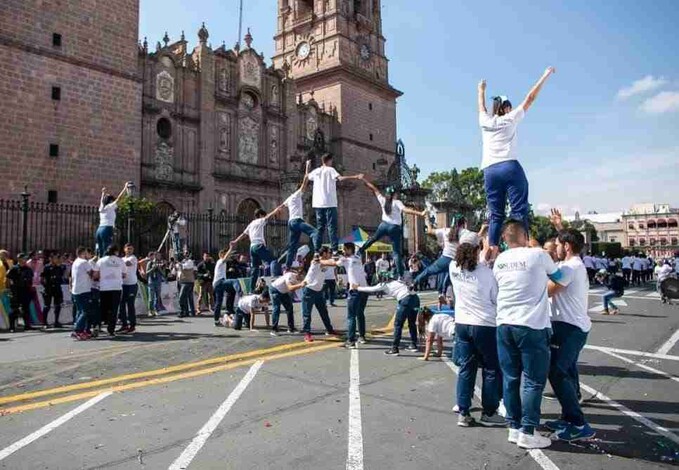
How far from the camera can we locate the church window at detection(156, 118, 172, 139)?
2750 cm

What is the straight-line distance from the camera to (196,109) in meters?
29.1

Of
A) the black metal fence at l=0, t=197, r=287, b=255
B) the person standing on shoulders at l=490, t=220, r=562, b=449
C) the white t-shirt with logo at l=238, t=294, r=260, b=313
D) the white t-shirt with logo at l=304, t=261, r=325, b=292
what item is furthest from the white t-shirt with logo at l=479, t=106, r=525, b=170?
the black metal fence at l=0, t=197, r=287, b=255

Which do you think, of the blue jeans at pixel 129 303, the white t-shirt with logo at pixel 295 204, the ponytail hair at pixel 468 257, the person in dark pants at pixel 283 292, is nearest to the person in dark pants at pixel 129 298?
the blue jeans at pixel 129 303

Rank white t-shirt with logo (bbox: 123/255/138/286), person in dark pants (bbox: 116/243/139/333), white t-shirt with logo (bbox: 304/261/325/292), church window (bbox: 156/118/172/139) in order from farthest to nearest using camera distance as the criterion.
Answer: church window (bbox: 156/118/172/139), white t-shirt with logo (bbox: 123/255/138/286), person in dark pants (bbox: 116/243/139/333), white t-shirt with logo (bbox: 304/261/325/292)

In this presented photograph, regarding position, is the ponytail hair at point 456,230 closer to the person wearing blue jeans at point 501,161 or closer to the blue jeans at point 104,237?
the person wearing blue jeans at point 501,161

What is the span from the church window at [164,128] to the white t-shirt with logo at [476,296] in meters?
25.9

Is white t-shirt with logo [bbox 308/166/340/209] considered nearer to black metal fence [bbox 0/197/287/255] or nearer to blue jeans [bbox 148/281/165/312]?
blue jeans [bbox 148/281/165/312]

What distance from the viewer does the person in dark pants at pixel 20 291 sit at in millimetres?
11656

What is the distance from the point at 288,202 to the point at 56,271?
6.59 meters

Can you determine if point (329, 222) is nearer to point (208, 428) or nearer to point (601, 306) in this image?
point (208, 428)

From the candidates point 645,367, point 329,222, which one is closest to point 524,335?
point 645,367

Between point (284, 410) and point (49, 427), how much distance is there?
7.76ft

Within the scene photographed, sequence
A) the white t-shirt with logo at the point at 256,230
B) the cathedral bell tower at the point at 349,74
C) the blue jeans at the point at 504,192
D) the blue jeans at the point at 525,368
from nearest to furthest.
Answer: the blue jeans at the point at 525,368 → the blue jeans at the point at 504,192 → the white t-shirt with logo at the point at 256,230 → the cathedral bell tower at the point at 349,74

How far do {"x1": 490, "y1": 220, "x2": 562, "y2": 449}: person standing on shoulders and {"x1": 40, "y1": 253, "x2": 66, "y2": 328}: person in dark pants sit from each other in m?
11.5
